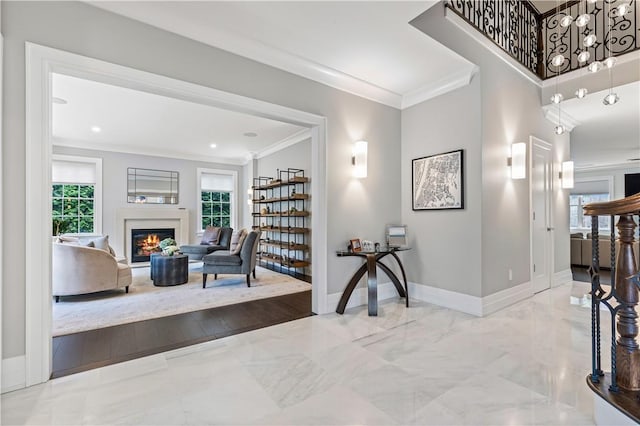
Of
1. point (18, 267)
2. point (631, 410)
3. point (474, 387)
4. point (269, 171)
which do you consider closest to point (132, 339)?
point (18, 267)

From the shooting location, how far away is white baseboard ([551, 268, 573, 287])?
4.57 metres

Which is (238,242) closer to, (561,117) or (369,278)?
(369,278)

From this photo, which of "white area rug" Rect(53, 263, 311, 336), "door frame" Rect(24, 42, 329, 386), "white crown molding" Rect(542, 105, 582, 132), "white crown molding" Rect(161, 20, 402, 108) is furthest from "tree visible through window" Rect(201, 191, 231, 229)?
"white crown molding" Rect(542, 105, 582, 132)

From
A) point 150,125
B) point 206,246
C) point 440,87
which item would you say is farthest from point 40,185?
point 206,246

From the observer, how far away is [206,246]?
22.0 feet

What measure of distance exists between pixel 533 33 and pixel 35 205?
6118 mm

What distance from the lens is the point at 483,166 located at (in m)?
3.30

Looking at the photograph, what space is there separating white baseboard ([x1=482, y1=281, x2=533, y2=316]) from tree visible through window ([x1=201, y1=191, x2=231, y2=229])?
656cm

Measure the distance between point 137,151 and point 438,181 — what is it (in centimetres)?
642

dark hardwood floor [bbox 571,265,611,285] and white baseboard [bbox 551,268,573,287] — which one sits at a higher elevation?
white baseboard [bbox 551,268,573,287]

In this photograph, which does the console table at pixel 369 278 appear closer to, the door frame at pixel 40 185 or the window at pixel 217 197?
the door frame at pixel 40 185

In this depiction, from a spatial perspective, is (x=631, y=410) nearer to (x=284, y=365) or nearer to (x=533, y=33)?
(x=284, y=365)

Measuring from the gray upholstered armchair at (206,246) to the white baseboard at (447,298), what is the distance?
177 inches

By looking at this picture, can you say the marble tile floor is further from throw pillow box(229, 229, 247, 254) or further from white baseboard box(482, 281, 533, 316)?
throw pillow box(229, 229, 247, 254)
